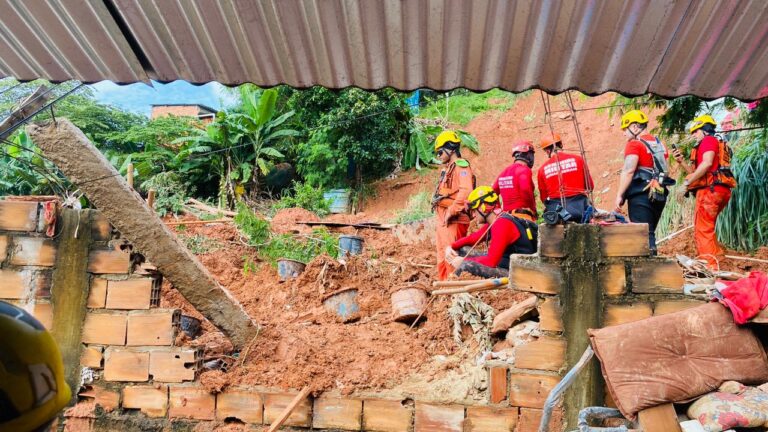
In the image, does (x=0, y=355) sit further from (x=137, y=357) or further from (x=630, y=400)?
(x=137, y=357)

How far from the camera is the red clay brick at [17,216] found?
440 centimetres

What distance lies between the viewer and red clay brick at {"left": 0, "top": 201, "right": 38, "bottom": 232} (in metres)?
4.40

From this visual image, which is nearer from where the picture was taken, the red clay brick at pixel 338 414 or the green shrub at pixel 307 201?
the red clay brick at pixel 338 414

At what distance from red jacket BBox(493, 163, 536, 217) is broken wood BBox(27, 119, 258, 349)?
3.03 meters

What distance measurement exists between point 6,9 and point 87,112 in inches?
720

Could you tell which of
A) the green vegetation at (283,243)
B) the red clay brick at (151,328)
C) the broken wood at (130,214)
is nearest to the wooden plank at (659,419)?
the broken wood at (130,214)

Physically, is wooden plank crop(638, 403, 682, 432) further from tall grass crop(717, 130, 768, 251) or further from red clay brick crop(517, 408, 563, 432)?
tall grass crop(717, 130, 768, 251)

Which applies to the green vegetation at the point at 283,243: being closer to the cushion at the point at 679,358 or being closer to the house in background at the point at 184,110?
the cushion at the point at 679,358

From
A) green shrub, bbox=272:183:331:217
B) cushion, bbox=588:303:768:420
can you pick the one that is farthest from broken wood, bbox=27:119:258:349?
green shrub, bbox=272:183:331:217

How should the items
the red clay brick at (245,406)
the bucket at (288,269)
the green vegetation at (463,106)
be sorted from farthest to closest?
the green vegetation at (463,106) → the bucket at (288,269) → the red clay brick at (245,406)

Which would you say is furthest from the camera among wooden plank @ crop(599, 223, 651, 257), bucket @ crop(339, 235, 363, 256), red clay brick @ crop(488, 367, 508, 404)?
bucket @ crop(339, 235, 363, 256)

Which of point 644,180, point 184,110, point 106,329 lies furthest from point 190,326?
point 184,110

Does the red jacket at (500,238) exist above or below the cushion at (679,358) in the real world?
above

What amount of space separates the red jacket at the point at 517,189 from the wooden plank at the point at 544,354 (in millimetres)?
2220
